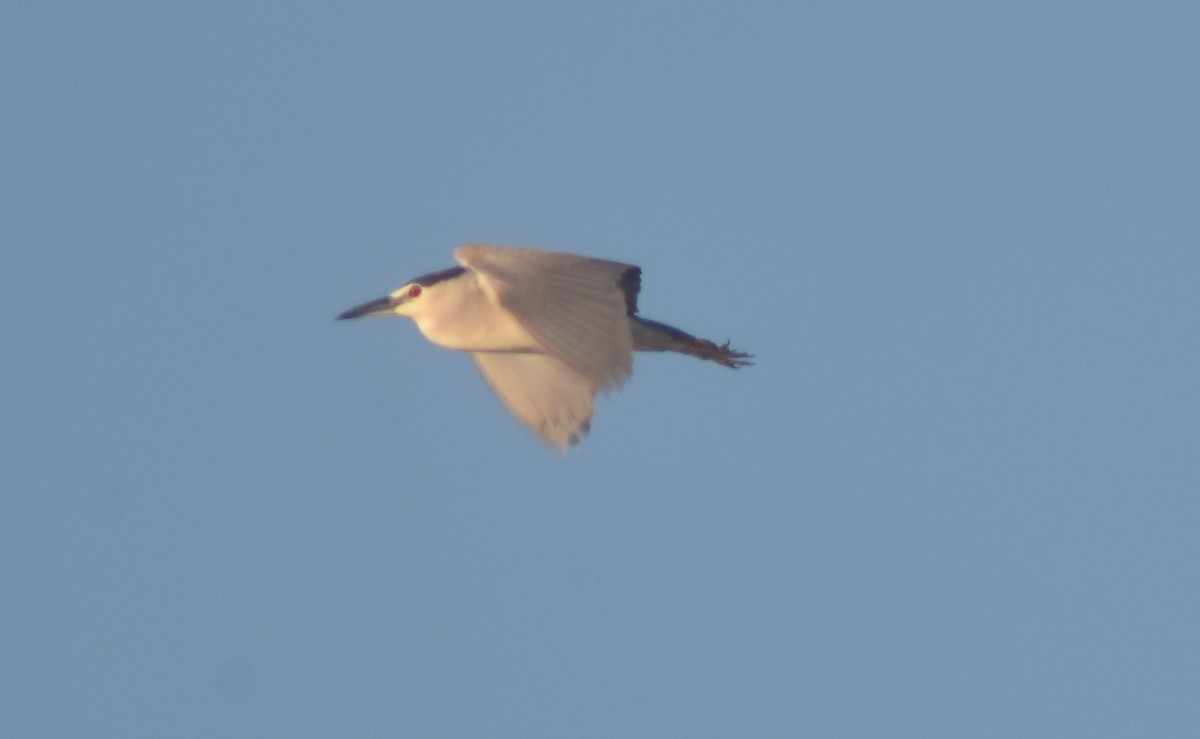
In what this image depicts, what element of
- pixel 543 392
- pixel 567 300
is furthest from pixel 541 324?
pixel 543 392

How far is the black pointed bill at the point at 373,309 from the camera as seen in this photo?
43.9ft

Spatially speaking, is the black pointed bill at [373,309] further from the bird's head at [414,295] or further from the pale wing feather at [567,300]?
the pale wing feather at [567,300]

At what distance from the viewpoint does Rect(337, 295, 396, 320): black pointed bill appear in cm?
1338

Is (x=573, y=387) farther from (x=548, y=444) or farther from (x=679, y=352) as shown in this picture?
(x=679, y=352)

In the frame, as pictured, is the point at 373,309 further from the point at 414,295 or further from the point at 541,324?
the point at 541,324

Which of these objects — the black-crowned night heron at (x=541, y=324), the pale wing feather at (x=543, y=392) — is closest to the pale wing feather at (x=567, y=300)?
the black-crowned night heron at (x=541, y=324)

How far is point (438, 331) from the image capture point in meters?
13.0

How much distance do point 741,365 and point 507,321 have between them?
2.14 metres

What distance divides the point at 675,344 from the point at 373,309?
77.4 inches

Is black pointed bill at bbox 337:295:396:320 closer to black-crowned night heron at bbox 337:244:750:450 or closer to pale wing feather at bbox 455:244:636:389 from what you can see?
black-crowned night heron at bbox 337:244:750:450

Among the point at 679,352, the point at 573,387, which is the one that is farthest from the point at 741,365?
the point at 573,387

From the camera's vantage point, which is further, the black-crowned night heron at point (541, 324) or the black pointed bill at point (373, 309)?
the black pointed bill at point (373, 309)

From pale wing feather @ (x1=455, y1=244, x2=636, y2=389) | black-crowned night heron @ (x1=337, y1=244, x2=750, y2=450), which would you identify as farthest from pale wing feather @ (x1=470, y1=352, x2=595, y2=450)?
pale wing feather @ (x1=455, y1=244, x2=636, y2=389)

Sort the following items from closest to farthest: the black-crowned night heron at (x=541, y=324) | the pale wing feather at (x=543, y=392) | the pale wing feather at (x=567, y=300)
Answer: the pale wing feather at (x=567, y=300)
the black-crowned night heron at (x=541, y=324)
the pale wing feather at (x=543, y=392)
